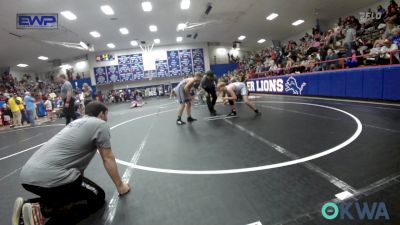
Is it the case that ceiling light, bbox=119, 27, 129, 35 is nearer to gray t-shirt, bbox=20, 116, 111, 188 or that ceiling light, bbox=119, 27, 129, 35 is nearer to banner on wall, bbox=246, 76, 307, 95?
banner on wall, bbox=246, 76, 307, 95

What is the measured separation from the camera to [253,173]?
9.77ft

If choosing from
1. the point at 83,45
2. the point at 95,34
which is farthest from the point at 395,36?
the point at 83,45

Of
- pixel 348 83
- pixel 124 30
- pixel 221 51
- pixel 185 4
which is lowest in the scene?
pixel 348 83

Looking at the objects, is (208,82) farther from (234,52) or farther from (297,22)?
(234,52)

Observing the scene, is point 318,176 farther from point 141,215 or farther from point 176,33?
point 176,33

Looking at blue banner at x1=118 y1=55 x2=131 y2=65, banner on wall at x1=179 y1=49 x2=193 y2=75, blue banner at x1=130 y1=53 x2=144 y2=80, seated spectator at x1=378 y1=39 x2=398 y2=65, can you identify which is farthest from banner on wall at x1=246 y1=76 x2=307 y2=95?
blue banner at x1=118 y1=55 x2=131 y2=65

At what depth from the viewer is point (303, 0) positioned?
47.5 feet

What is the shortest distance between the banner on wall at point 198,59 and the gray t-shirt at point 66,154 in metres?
24.1

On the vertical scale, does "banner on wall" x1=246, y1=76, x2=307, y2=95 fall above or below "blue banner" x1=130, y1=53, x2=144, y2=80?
below

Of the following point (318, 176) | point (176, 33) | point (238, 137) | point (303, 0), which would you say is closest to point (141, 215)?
point (318, 176)

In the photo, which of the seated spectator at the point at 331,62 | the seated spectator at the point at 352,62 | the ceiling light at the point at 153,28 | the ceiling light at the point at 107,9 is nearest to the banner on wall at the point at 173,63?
the ceiling light at the point at 153,28

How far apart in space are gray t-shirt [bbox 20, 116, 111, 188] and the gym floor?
541 millimetres

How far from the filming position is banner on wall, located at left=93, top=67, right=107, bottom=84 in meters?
25.0
